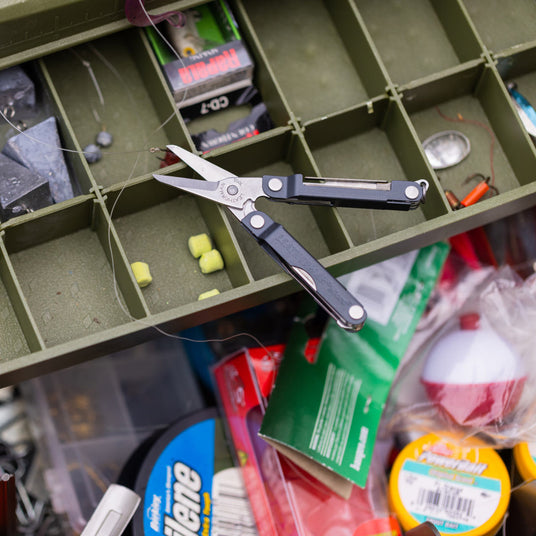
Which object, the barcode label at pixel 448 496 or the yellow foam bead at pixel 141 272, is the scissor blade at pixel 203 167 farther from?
the barcode label at pixel 448 496

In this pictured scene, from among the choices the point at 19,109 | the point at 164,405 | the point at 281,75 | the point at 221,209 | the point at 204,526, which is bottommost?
the point at 204,526

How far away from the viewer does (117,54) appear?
1.81 meters

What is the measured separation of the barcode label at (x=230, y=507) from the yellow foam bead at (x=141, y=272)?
54 centimetres

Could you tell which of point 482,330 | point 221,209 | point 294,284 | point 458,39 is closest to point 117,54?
point 221,209

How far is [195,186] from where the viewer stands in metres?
1.57

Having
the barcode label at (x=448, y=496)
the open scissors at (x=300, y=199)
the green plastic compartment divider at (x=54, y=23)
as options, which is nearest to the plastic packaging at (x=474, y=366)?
the barcode label at (x=448, y=496)

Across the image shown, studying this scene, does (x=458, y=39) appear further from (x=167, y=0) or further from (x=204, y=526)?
(x=204, y=526)

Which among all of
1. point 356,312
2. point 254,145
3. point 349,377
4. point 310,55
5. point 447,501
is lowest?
point 447,501

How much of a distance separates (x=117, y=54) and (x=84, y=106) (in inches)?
6.4

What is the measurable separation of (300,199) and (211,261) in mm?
285

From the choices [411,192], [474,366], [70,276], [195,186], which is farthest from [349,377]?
[70,276]

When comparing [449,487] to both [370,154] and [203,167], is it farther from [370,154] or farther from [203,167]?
[203,167]

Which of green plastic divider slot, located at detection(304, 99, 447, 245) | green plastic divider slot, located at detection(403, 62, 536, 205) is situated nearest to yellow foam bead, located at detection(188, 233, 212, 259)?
green plastic divider slot, located at detection(304, 99, 447, 245)

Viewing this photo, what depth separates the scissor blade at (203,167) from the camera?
5.21 feet
